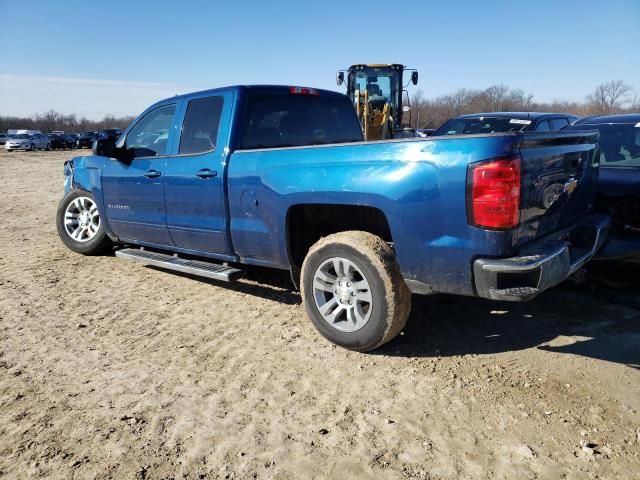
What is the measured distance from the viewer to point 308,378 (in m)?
3.20

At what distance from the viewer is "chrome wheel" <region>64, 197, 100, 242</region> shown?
6.14 m

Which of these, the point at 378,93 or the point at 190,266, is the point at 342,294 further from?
the point at 378,93

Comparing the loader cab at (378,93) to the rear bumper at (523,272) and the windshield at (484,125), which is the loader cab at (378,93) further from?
the rear bumper at (523,272)

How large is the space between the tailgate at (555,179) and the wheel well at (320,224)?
3.45 feet

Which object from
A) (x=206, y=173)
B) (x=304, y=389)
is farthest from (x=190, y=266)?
(x=304, y=389)

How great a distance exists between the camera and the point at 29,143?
40.7m

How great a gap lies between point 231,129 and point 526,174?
245 cm

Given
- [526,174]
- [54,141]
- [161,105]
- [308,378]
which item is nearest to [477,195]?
[526,174]

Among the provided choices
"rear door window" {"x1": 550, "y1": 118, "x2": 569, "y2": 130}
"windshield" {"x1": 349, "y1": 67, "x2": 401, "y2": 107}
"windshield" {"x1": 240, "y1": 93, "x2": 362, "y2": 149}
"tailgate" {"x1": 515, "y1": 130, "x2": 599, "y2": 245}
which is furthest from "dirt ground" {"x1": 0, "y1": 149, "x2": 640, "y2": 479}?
"windshield" {"x1": 349, "y1": 67, "x2": 401, "y2": 107}

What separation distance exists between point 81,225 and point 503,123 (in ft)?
22.2

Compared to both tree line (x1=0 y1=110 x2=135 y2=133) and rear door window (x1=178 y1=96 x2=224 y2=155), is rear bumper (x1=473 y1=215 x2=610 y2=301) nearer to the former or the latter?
rear door window (x1=178 y1=96 x2=224 y2=155)

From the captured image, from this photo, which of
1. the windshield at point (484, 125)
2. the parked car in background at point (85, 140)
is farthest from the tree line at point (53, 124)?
the windshield at point (484, 125)

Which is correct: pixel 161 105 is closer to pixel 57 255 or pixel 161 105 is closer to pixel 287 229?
pixel 287 229

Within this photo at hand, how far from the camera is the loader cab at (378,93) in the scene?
16.0m
